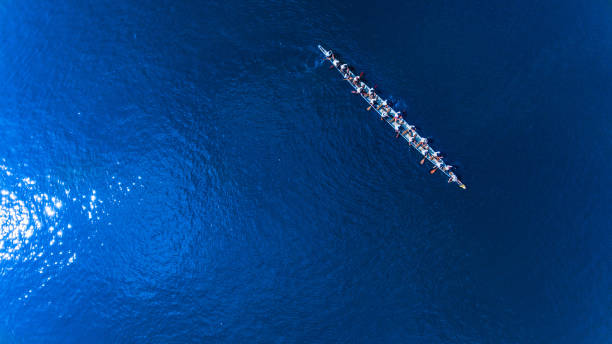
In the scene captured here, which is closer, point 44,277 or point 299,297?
point 299,297

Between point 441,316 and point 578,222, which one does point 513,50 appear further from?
point 441,316

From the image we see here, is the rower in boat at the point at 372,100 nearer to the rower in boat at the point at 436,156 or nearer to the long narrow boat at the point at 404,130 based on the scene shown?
the long narrow boat at the point at 404,130

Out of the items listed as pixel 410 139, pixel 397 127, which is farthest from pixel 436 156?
pixel 397 127

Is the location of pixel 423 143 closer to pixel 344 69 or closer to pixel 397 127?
pixel 397 127

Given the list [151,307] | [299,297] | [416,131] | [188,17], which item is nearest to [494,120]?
[416,131]

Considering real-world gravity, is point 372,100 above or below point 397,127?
above

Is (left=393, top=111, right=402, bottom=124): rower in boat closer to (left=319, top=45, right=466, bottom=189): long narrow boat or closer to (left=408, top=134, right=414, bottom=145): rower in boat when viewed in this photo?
(left=319, top=45, right=466, bottom=189): long narrow boat

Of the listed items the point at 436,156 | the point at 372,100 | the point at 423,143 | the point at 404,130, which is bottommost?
the point at 436,156
